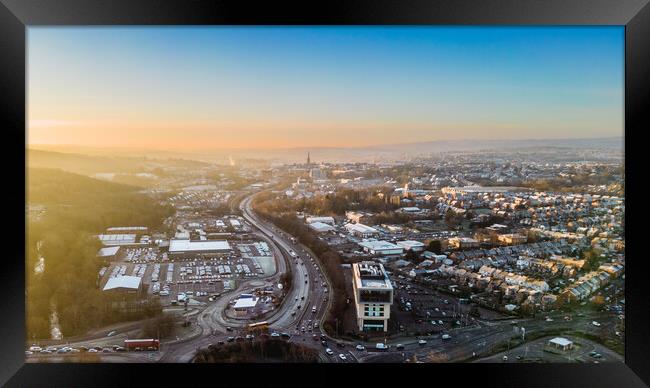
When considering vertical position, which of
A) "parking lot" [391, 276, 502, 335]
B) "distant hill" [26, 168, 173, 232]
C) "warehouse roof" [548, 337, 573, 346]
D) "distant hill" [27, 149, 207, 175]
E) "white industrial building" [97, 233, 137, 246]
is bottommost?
"warehouse roof" [548, 337, 573, 346]

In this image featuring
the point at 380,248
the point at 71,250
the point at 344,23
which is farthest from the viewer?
the point at 380,248

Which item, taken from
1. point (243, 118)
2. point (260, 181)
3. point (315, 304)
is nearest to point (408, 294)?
point (315, 304)

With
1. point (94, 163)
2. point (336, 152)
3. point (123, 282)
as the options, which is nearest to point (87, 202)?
point (94, 163)

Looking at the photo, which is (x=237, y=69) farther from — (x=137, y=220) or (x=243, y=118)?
(x=137, y=220)

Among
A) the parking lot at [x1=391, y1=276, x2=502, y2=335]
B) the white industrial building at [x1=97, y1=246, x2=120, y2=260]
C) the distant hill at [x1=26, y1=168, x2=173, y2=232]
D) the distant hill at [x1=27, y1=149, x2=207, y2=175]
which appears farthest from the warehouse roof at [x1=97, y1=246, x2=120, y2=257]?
the parking lot at [x1=391, y1=276, x2=502, y2=335]

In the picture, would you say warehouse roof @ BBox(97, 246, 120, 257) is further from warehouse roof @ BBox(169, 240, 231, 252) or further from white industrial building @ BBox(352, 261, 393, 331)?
white industrial building @ BBox(352, 261, 393, 331)

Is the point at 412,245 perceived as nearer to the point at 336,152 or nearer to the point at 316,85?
the point at 336,152
